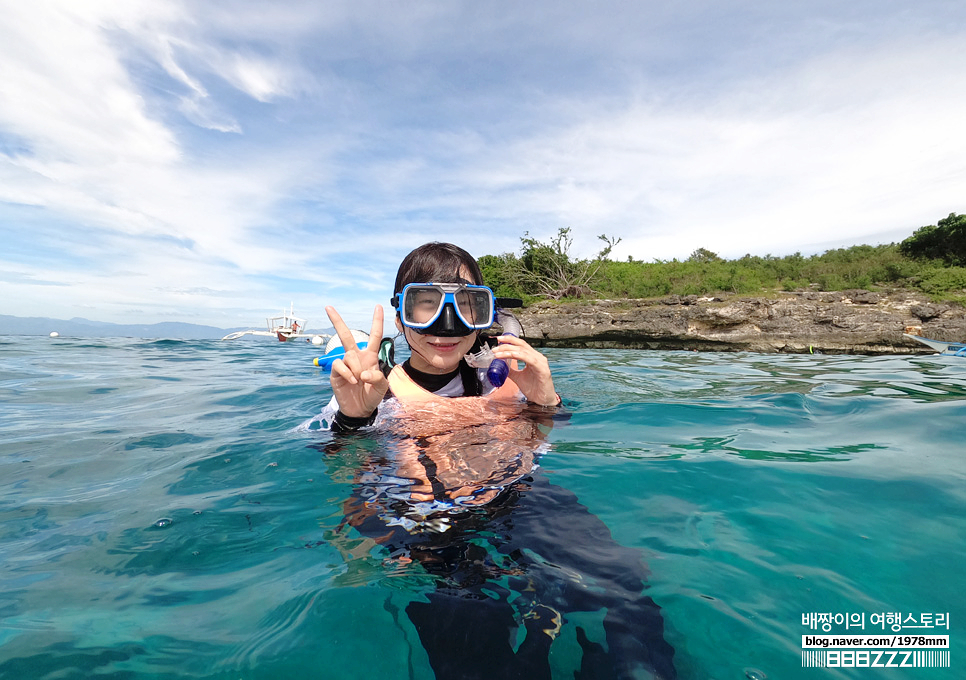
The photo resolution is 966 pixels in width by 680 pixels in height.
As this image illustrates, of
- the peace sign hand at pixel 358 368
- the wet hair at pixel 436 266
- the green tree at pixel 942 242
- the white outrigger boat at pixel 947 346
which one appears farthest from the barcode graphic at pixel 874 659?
the green tree at pixel 942 242

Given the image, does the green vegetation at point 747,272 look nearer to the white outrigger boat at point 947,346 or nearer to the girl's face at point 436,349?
Answer: the white outrigger boat at point 947,346

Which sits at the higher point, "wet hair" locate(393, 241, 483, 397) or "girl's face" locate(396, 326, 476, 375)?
"wet hair" locate(393, 241, 483, 397)

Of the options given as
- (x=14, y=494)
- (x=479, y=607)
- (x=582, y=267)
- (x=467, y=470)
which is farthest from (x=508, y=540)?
(x=582, y=267)

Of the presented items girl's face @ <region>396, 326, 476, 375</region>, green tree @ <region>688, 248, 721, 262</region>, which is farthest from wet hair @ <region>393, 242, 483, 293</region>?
green tree @ <region>688, 248, 721, 262</region>

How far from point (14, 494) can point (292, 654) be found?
2125 millimetres

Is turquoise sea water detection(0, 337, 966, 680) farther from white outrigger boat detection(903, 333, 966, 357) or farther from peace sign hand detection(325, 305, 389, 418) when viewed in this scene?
white outrigger boat detection(903, 333, 966, 357)

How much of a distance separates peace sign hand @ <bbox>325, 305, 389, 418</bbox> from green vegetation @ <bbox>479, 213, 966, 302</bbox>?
16241mm

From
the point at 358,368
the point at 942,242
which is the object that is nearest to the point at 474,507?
the point at 358,368

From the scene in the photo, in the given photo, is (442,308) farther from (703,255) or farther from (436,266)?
(703,255)

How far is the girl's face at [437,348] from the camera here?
258 cm

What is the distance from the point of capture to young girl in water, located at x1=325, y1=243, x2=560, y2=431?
2.21m

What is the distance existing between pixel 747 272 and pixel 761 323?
6824 millimetres

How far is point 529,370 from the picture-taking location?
2.60 m

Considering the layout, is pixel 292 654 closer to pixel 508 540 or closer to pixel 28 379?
pixel 508 540
